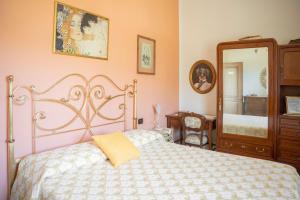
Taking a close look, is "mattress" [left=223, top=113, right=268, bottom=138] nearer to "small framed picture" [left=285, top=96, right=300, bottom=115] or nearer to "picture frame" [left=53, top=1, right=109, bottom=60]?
"small framed picture" [left=285, top=96, right=300, bottom=115]

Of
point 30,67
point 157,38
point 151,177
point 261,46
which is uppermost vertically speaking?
Answer: point 157,38

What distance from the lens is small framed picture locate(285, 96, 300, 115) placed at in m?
3.07

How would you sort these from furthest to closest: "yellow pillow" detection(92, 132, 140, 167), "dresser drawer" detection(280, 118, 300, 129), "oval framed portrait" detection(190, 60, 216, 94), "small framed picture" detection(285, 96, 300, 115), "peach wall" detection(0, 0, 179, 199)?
1. "oval framed portrait" detection(190, 60, 216, 94)
2. "small framed picture" detection(285, 96, 300, 115)
3. "dresser drawer" detection(280, 118, 300, 129)
4. "yellow pillow" detection(92, 132, 140, 167)
5. "peach wall" detection(0, 0, 179, 199)

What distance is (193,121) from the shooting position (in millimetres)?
3508

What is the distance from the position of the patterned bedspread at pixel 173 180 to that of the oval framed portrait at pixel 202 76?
195 cm

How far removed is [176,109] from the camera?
13.9 ft

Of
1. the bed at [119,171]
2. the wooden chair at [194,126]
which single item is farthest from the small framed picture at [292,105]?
the bed at [119,171]

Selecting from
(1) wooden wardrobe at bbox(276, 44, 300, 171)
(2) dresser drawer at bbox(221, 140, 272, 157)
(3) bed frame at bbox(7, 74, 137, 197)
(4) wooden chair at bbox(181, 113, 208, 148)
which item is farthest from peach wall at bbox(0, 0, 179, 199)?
(1) wooden wardrobe at bbox(276, 44, 300, 171)

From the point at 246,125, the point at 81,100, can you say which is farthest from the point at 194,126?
the point at 81,100

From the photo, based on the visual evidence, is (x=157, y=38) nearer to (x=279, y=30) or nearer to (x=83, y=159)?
(x=279, y=30)

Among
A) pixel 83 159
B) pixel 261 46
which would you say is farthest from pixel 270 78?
pixel 83 159

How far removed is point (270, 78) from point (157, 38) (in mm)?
1709

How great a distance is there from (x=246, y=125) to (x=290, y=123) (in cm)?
54

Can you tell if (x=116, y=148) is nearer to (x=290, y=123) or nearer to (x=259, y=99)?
(x=259, y=99)
